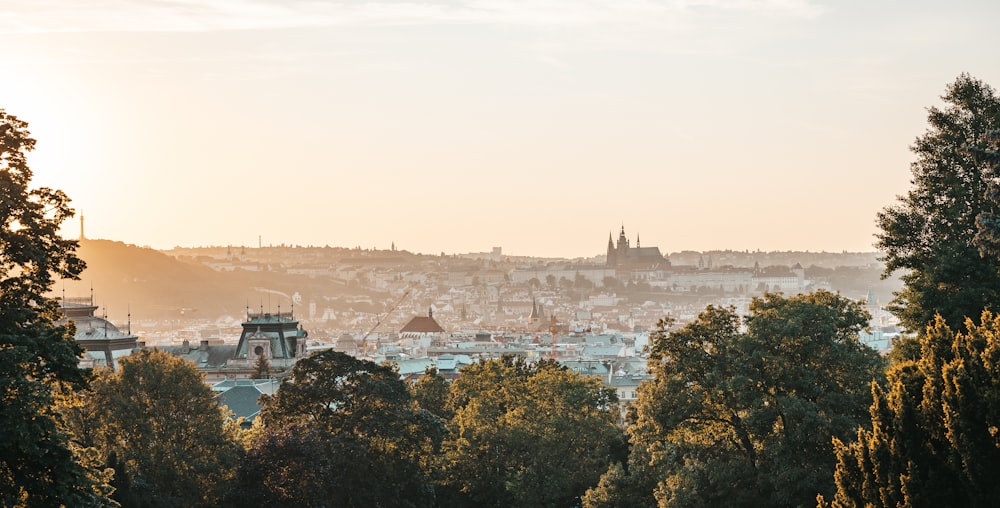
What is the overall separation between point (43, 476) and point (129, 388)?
66.6ft

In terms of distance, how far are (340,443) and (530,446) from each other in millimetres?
8497

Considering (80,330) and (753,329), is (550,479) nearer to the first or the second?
(753,329)

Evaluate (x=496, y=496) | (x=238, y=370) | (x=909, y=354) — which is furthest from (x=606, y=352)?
(x=909, y=354)

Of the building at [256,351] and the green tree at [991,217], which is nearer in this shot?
the green tree at [991,217]

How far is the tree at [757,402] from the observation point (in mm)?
35688

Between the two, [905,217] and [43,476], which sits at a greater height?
[905,217]

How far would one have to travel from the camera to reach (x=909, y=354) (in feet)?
118

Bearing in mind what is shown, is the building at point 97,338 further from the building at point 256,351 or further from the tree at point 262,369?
the building at point 256,351

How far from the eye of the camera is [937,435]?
26250 millimetres

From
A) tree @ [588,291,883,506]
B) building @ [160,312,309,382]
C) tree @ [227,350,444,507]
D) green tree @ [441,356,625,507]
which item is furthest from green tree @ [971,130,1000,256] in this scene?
building @ [160,312,309,382]

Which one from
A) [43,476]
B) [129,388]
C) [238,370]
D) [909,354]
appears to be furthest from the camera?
[238,370]

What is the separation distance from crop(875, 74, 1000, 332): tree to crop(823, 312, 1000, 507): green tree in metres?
8.11

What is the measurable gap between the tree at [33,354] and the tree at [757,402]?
15507mm

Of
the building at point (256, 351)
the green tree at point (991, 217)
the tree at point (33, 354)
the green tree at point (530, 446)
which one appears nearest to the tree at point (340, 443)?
the green tree at point (530, 446)
